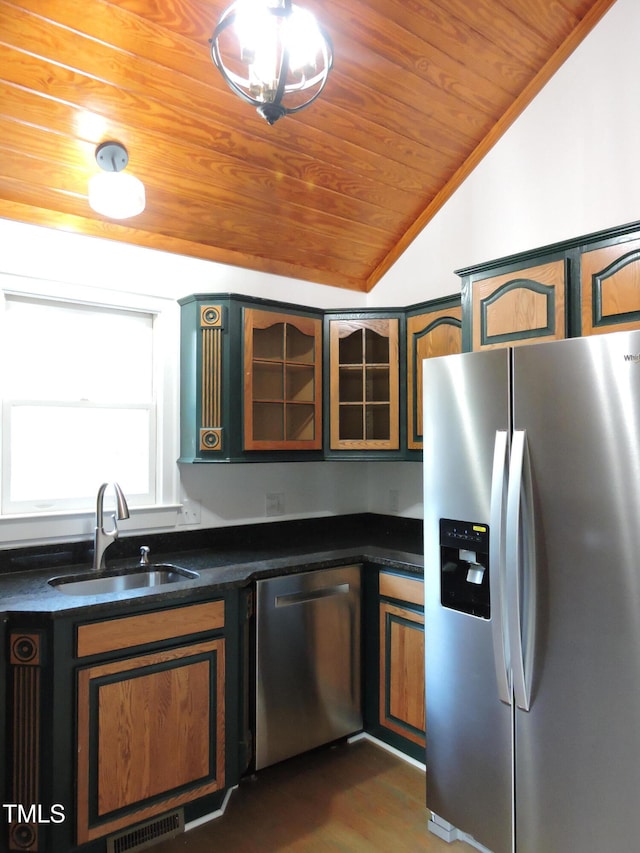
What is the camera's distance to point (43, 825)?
1.83 m

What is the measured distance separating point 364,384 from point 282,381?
45 centimetres

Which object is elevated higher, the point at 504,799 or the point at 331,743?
the point at 504,799

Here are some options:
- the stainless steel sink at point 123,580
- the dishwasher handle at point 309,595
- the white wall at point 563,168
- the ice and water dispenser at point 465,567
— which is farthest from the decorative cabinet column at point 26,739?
the white wall at point 563,168

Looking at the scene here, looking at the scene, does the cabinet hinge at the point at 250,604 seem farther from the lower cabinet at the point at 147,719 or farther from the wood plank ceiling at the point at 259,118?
the wood plank ceiling at the point at 259,118

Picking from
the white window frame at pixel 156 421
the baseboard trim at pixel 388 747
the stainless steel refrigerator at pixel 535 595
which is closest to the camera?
the stainless steel refrigerator at pixel 535 595

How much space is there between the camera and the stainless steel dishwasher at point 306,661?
2.40 meters

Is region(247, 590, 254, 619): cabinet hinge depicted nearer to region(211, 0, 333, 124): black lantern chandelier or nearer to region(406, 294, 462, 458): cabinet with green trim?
region(406, 294, 462, 458): cabinet with green trim

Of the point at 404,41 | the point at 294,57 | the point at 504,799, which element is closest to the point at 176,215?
the point at 404,41

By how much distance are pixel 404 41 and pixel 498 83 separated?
589 mm

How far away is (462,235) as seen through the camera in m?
3.02

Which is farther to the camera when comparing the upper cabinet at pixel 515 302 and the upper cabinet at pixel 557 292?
the upper cabinet at pixel 515 302

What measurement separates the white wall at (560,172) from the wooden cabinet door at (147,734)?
1582 mm

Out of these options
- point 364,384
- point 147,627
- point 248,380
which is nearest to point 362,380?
point 364,384

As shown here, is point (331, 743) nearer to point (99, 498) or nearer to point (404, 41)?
point (99, 498)
